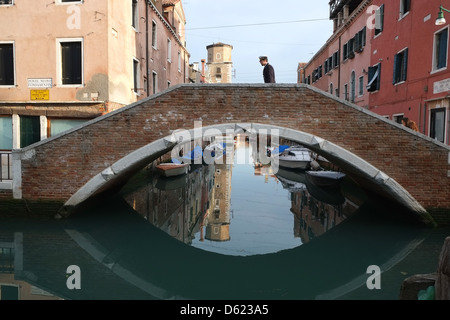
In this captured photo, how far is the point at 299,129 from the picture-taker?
7277 millimetres

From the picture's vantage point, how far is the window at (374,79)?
13.7 meters

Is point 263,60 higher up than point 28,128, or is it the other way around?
point 263,60

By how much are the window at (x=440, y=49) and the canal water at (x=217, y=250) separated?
4.06 m

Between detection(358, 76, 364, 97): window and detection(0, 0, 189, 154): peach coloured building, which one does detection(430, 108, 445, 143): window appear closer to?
detection(358, 76, 364, 97): window

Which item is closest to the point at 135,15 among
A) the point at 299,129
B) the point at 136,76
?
the point at 136,76

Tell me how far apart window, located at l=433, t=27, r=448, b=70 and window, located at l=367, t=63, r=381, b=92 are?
4.03 meters

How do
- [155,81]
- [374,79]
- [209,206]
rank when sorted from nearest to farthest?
[209,206] < [374,79] < [155,81]

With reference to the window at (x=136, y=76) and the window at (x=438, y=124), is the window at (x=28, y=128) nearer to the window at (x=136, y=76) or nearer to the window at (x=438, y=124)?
the window at (x=136, y=76)

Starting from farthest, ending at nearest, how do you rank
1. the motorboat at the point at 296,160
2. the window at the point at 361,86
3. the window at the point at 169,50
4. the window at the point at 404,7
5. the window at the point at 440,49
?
the motorboat at the point at 296,160, the window at the point at 169,50, the window at the point at 361,86, the window at the point at 404,7, the window at the point at 440,49

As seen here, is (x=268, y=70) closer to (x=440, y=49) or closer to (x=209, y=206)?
(x=209, y=206)

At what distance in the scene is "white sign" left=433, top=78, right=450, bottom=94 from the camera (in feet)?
29.1

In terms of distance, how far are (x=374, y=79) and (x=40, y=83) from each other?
12.0 meters

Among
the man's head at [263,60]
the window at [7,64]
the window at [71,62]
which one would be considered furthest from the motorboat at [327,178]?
the window at [7,64]
